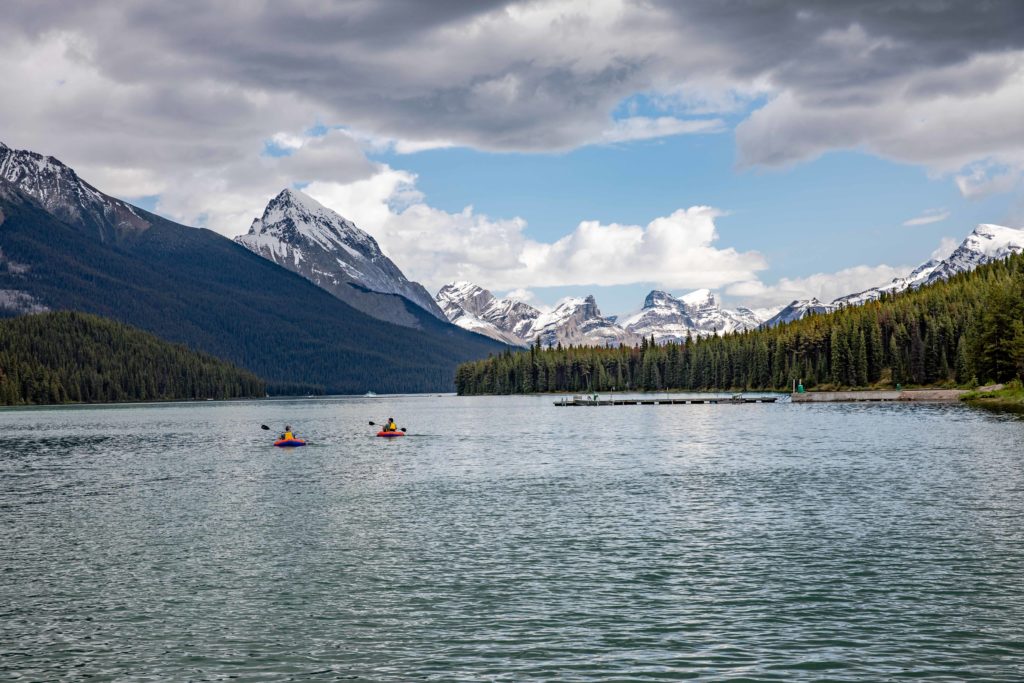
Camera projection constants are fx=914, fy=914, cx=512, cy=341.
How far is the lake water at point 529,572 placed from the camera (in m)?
26.3

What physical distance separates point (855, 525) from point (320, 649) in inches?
1161

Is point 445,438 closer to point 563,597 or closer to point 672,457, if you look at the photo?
point 672,457

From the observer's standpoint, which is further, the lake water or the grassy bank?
the grassy bank

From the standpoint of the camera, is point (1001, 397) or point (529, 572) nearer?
point (529, 572)

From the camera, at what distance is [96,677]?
1001 inches

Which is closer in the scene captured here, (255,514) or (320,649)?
(320,649)

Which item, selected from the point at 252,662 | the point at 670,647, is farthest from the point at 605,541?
the point at 252,662

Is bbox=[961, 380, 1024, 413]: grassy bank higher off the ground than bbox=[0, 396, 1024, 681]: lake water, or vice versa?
bbox=[961, 380, 1024, 413]: grassy bank

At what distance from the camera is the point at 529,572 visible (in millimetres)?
37344

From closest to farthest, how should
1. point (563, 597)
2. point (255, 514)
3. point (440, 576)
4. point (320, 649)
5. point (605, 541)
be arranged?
point (320, 649)
point (563, 597)
point (440, 576)
point (605, 541)
point (255, 514)

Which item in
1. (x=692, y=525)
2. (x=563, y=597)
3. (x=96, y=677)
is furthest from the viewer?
(x=692, y=525)

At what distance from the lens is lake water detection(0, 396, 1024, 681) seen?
26.3 m

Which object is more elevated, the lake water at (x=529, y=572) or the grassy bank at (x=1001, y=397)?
the grassy bank at (x=1001, y=397)

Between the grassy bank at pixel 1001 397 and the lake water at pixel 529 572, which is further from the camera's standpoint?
the grassy bank at pixel 1001 397
